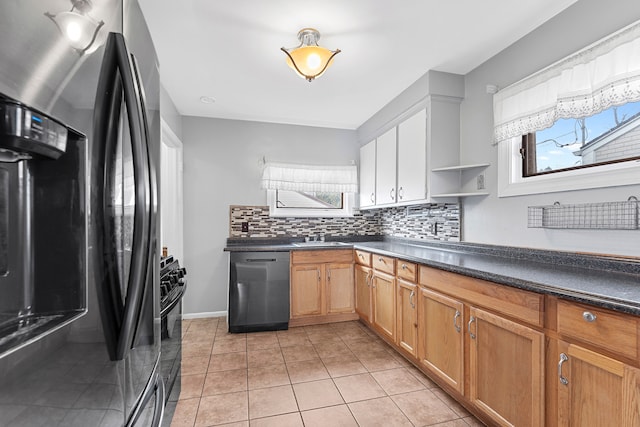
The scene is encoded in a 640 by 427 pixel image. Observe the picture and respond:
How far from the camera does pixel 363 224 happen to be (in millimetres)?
4223

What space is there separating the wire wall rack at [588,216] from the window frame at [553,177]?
0.10m

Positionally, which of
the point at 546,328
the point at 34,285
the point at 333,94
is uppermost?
the point at 333,94

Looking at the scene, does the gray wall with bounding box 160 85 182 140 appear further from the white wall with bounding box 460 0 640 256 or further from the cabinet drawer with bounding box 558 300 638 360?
the cabinet drawer with bounding box 558 300 638 360

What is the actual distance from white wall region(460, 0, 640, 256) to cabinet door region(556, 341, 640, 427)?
0.74 meters

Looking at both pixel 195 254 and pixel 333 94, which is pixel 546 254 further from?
pixel 195 254

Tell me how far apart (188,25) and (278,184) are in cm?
204

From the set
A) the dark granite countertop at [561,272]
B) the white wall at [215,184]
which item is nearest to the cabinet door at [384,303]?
the dark granite countertop at [561,272]

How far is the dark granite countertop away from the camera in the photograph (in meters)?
1.17

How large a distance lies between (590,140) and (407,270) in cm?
138

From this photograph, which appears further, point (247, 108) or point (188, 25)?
point (247, 108)

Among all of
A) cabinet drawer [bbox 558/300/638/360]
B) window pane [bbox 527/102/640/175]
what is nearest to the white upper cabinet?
window pane [bbox 527/102/640/175]

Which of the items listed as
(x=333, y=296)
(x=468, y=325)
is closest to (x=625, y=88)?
(x=468, y=325)

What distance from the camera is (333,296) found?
3426mm

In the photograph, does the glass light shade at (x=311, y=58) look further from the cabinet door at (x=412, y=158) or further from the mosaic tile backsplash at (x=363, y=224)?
the mosaic tile backsplash at (x=363, y=224)
